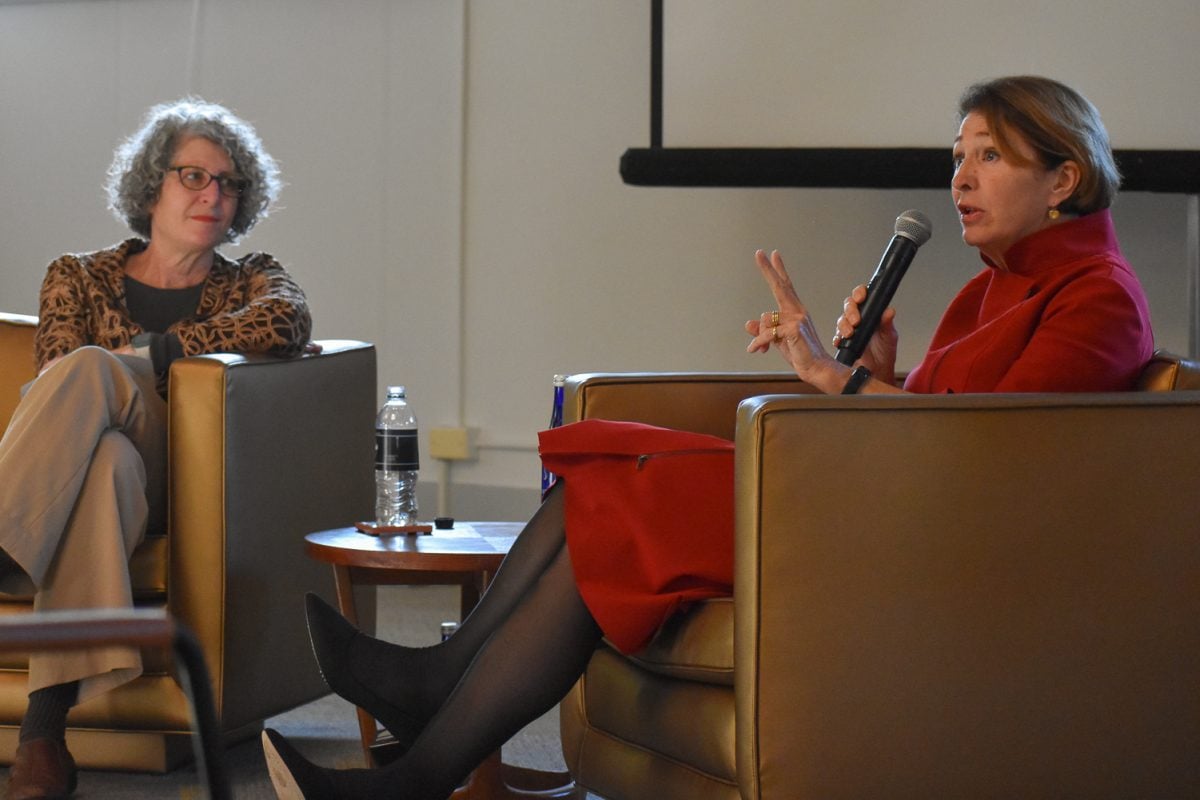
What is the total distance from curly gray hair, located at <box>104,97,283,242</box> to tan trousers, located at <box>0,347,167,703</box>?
2.03ft

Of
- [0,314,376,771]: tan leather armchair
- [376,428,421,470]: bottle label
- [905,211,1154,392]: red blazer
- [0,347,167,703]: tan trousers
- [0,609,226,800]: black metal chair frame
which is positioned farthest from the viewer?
[376,428,421,470]: bottle label

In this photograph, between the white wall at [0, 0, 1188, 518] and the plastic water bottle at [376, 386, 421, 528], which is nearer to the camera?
the plastic water bottle at [376, 386, 421, 528]

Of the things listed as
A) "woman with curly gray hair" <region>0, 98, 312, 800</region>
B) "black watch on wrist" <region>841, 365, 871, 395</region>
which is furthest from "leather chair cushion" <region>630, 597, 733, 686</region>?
"woman with curly gray hair" <region>0, 98, 312, 800</region>

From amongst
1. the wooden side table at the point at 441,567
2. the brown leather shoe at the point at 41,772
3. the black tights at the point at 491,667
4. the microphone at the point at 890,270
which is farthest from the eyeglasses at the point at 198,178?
the microphone at the point at 890,270

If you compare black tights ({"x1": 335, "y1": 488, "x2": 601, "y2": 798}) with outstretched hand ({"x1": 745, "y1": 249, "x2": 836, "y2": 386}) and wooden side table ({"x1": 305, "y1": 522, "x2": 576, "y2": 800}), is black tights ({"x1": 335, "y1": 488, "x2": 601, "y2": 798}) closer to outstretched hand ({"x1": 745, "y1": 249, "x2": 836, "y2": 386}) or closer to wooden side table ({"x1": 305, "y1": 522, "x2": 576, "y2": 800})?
wooden side table ({"x1": 305, "y1": 522, "x2": 576, "y2": 800})

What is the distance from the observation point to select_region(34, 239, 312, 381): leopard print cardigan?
242 cm

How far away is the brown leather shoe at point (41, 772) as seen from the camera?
6.81 feet

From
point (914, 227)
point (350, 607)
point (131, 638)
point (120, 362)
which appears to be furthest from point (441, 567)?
point (131, 638)

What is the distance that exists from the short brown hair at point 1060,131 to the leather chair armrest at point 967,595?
0.43 metres

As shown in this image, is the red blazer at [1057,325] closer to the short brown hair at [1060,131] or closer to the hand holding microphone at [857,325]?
the short brown hair at [1060,131]

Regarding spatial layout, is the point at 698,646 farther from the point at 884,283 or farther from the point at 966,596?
the point at 884,283

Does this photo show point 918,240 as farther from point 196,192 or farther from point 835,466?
point 196,192

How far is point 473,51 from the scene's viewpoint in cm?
389

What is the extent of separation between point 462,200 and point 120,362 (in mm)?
1736
